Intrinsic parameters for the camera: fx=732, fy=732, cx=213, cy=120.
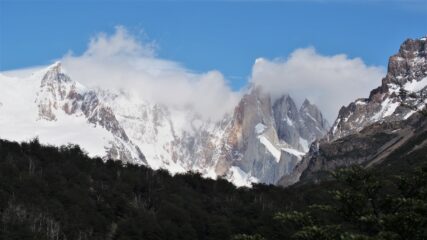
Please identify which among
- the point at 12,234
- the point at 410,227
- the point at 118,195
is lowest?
the point at 410,227

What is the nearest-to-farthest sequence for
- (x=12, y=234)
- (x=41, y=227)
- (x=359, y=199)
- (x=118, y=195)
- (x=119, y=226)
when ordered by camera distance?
(x=359, y=199) < (x=12, y=234) < (x=41, y=227) < (x=119, y=226) < (x=118, y=195)

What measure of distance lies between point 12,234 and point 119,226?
3759 cm

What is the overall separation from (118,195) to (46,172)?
20.4 metres

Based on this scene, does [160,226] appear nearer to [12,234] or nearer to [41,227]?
[41,227]

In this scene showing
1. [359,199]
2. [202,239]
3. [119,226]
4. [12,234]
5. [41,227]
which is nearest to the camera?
[359,199]

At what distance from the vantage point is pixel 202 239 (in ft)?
589

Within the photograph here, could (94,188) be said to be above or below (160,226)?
above

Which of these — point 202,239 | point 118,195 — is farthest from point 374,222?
point 118,195

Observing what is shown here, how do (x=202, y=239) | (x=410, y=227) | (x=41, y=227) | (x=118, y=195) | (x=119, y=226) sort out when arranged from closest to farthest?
(x=410, y=227)
(x=41, y=227)
(x=119, y=226)
(x=202, y=239)
(x=118, y=195)

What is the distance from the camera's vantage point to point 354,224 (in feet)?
116

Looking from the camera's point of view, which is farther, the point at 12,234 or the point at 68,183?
the point at 68,183

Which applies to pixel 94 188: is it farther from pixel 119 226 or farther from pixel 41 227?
pixel 41 227

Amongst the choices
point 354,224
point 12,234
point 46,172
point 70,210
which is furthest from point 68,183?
point 354,224

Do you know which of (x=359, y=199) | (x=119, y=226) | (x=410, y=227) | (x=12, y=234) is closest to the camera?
(x=410, y=227)
